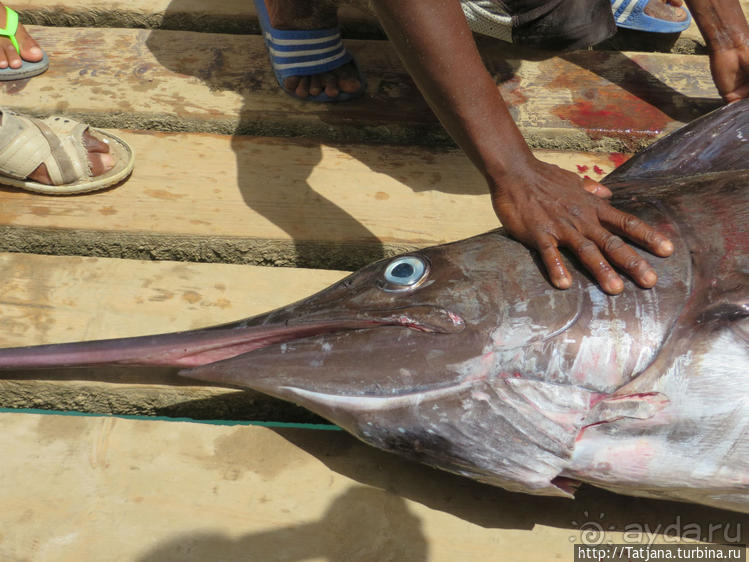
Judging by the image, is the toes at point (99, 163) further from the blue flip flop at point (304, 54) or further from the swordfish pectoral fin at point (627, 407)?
the swordfish pectoral fin at point (627, 407)

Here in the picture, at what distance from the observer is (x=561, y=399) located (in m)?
1.39

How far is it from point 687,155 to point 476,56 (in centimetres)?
77

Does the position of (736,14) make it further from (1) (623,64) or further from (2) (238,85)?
(2) (238,85)

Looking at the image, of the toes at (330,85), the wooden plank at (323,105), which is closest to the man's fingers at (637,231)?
the wooden plank at (323,105)

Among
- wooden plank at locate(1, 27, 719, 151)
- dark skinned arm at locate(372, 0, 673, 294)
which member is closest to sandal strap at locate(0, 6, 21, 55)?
wooden plank at locate(1, 27, 719, 151)

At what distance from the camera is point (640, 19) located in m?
2.99

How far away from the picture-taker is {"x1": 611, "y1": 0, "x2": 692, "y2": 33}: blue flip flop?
297cm

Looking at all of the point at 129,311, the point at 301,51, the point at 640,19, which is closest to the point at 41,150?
the point at 129,311

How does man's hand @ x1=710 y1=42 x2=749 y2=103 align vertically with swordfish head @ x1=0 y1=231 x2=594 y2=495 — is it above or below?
above

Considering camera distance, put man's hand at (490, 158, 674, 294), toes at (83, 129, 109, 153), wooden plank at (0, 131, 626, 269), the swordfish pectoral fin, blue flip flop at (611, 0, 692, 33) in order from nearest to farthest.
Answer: the swordfish pectoral fin, man's hand at (490, 158, 674, 294), wooden plank at (0, 131, 626, 269), toes at (83, 129, 109, 153), blue flip flop at (611, 0, 692, 33)

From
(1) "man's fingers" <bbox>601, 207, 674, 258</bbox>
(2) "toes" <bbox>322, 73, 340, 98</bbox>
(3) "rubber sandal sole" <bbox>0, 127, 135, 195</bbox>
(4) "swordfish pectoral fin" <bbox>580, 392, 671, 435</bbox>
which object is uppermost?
(1) "man's fingers" <bbox>601, 207, 674, 258</bbox>

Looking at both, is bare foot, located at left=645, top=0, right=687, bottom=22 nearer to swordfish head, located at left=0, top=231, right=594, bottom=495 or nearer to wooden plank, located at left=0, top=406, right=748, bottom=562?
swordfish head, located at left=0, top=231, right=594, bottom=495

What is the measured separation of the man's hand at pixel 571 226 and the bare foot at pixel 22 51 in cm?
203

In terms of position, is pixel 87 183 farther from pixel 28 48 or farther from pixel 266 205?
pixel 28 48
